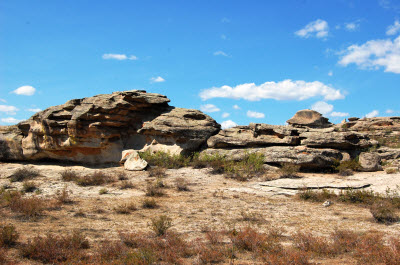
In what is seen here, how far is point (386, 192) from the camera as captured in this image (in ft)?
34.5

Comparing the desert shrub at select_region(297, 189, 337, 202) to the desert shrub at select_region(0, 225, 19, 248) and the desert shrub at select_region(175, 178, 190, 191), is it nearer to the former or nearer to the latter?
the desert shrub at select_region(175, 178, 190, 191)

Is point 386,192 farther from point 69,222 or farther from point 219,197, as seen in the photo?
point 69,222

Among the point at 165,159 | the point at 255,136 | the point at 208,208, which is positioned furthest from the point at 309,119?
the point at 208,208

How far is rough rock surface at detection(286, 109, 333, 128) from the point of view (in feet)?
97.0

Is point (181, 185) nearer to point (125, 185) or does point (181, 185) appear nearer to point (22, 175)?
point (125, 185)

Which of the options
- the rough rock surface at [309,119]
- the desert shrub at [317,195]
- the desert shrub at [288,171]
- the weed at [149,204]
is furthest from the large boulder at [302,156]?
the rough rock surface at [309,119]

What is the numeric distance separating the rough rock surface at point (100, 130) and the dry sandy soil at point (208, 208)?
3460 millimetres

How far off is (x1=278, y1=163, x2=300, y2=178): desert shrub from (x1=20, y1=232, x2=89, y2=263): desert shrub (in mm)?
10097

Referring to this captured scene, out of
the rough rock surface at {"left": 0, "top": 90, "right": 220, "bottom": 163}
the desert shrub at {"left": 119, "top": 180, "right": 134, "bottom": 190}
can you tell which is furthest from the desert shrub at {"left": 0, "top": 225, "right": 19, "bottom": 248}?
the rough rock surface at {"left": 0, "top": 90, "right": 220, "bottom": 163}

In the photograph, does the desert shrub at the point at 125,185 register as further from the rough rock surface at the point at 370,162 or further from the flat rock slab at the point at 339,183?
the rough rock surface at the point at 370,162

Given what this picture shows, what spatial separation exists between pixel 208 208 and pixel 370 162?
9616 millimetres

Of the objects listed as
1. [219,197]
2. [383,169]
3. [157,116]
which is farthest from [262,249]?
[157,116]

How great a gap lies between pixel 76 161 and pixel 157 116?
5933 millimetres

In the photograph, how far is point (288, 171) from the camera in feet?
46.3
